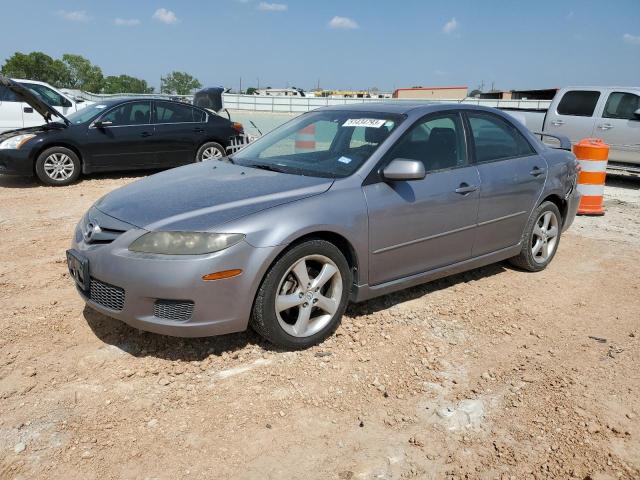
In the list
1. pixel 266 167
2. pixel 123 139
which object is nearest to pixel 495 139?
pixel 266 167

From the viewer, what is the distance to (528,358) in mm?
3695

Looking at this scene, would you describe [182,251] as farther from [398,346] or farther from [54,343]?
[398,346]

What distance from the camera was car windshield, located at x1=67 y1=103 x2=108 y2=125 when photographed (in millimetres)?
9502

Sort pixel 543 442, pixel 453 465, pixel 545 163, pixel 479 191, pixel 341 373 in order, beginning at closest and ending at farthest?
pixel 453 465, pixel 543 442, pixel 341 373, pixel 479 191, pixel 545 163

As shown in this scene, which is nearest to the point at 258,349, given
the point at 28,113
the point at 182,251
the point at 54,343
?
the point at 182,251

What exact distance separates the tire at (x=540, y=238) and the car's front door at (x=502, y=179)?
172 millimetres

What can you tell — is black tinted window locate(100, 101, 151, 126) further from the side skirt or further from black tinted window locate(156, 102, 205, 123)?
the side skirt

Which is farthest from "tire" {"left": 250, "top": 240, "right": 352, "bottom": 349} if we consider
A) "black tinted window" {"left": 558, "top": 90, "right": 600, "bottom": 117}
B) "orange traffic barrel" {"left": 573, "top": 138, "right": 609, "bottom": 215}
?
"black tinted window" {"left": 558, "top": 90, "right": 600, "bottom": 117}

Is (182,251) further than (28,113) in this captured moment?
No

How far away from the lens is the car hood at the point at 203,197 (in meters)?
3.30

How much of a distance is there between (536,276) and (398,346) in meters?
2.20

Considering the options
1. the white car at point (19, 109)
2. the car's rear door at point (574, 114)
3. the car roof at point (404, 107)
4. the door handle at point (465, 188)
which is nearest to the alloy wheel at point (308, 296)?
the door handle at point (465, 188)

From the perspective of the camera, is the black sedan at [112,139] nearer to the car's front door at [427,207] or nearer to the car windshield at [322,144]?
the car windshield at [322,144]

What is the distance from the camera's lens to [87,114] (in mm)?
9719
